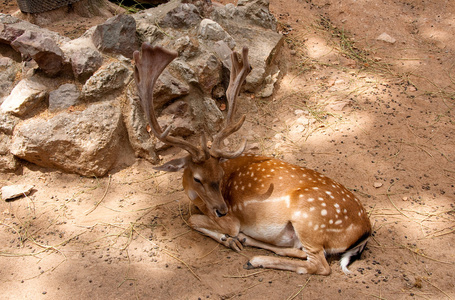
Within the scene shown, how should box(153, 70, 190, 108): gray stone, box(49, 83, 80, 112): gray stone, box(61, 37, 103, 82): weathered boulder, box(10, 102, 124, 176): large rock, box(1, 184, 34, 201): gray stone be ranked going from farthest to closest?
box(153, 70, 190, 108): gray stone < box(61, 37, 103, 82): weathered boulder < box(49, 83, 80, 112): gray stone < box(10, 102, 124, 176): large rock < box(1, 184, 34, 201): gray stone

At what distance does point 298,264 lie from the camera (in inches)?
134

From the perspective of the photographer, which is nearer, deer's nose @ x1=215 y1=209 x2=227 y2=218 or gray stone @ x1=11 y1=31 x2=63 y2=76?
deer's nose @ x1=215 y1=209 x2=227 y2=218


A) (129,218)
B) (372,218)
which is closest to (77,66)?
(129,218)

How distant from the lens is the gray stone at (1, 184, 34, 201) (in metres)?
4.00

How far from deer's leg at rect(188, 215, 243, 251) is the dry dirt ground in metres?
0.08

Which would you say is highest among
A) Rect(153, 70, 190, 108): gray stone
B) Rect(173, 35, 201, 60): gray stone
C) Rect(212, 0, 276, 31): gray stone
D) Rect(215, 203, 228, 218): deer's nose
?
Rect(212, 0, 276, 31): gray stone

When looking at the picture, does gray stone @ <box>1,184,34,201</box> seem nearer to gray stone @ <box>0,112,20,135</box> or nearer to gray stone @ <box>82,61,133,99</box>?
gray stone @ <box>0,112,20,135</box>

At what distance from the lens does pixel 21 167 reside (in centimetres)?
433

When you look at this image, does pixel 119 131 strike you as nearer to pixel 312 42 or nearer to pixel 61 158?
pixel 61 158

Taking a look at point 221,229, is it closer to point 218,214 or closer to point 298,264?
point 218,214

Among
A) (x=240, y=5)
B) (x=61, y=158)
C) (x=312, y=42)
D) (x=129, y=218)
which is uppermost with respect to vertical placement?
(x=240, y=5)

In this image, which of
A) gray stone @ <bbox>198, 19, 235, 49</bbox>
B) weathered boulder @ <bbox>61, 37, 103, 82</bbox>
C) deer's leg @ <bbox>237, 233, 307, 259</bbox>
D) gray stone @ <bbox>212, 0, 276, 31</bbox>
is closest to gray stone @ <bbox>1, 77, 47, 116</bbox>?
weathered boulder @ <bbox>61, 37, 103, 82</bbox>

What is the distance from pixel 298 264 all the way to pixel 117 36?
3335 mm

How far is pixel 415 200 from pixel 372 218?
57 centimetres
